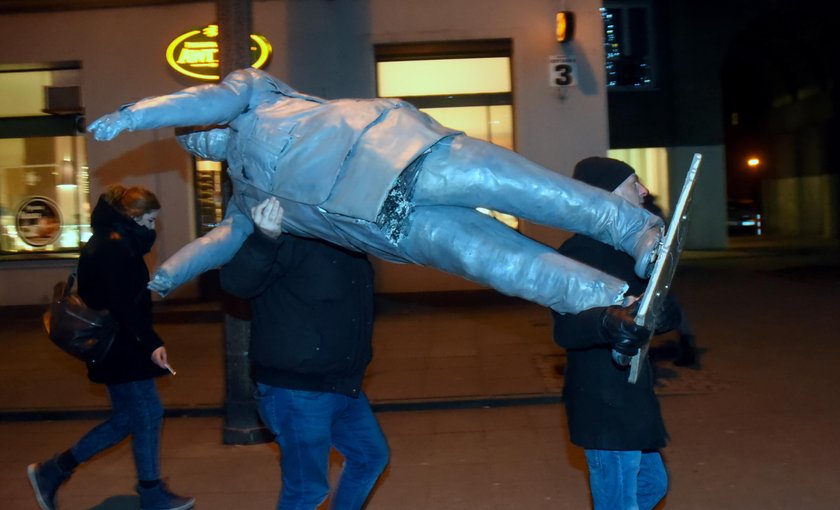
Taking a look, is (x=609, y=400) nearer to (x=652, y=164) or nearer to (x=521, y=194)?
(x=521, y=194)

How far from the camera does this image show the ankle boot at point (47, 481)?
16.9 feet

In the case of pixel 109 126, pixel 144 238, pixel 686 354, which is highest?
pixel 109 126

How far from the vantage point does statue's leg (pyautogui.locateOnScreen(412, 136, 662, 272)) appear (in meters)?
2.92

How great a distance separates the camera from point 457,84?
12.9m

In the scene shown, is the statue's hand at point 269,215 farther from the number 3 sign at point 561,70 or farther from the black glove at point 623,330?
the number 3 sign at point 561,70

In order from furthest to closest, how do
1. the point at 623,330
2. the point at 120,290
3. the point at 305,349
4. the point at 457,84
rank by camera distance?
the point at 457,84, the point at 120,290, the point at 305,349, the point at 623,330

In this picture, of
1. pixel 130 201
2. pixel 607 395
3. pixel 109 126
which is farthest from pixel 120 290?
pixel 607 395

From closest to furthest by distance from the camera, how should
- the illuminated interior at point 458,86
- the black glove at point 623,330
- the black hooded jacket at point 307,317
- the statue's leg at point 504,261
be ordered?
the black glove at point 623,330 < the statue's leg at point 504,261 < the black hooded jacket at point 307,317 < the illuminated interior at point 458,86

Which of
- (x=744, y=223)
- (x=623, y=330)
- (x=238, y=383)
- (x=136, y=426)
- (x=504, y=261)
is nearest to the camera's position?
(x=623, y=330)

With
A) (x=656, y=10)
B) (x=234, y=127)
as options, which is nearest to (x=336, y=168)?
(x=234, y=127)

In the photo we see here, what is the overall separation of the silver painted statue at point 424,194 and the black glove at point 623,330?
8 cm

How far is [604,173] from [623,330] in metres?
0.90

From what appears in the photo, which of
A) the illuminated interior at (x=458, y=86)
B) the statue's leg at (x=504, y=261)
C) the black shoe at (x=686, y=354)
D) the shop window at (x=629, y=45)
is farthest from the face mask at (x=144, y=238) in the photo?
the shop window at (x=629, y=45)

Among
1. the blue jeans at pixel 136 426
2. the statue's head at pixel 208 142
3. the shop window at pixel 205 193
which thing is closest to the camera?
the statue's head at pixel 208 142
